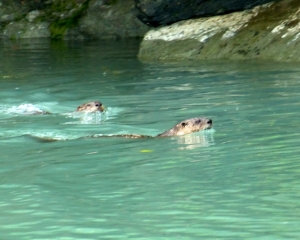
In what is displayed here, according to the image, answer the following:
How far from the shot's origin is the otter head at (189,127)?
9.79 meters

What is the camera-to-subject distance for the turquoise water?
591 centimetres

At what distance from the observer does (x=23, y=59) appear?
21094 millimetres

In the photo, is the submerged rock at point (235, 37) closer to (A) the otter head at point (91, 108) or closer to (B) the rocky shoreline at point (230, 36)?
(B) the rocky shoreline at point (230, 36)

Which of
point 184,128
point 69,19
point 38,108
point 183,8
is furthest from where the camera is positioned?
point 69,19

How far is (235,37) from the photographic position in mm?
17984

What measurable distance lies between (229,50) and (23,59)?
19.4 feet

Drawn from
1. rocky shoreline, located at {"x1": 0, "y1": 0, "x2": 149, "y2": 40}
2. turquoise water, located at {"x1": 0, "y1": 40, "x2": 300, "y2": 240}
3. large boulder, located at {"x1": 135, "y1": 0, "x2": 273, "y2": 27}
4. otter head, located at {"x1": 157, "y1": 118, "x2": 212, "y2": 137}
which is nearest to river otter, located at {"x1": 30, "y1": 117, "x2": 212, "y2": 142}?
otter head, located at {"x1": 157, "y1": 118, "x2": 212, "y2": 137}

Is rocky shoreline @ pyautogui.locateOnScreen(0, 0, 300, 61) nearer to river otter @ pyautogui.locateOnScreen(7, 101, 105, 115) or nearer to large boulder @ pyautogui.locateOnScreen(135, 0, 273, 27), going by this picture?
large boulder @ pyautogui.locateOnScreen(135, 0, 273, 27)

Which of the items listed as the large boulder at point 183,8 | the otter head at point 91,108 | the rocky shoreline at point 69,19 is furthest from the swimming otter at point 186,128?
the rocky shoreline at point 69,19

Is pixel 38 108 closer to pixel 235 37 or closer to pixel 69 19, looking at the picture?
pixel 235 37

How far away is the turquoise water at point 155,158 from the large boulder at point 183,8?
8.36ft

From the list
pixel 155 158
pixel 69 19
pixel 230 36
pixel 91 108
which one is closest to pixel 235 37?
pixel 230 36

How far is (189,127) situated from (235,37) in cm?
841

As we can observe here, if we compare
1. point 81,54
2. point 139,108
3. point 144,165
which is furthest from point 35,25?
point 144,165
